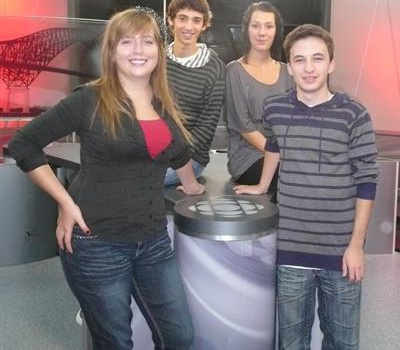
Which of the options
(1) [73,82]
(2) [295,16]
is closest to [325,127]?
(1) [73,82]

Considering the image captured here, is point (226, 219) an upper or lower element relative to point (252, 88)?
lower

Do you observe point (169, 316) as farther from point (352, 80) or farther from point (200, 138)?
point (352, 80)

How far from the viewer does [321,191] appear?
1568 millimetres

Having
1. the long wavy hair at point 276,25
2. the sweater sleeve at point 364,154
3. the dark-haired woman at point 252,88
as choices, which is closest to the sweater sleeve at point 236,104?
the dark-haired woman at point 252,88

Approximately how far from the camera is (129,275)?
1.48 metres

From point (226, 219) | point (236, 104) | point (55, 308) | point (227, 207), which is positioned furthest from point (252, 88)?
point (55, 308)

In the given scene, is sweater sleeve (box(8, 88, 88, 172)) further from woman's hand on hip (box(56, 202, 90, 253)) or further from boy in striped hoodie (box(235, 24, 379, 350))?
boy in striped hoodie (box(235, 24, 379, 350))

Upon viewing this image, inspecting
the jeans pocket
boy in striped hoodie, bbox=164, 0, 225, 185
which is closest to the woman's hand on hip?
the jeans pocket

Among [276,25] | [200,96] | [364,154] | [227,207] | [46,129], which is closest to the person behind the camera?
[46,129]

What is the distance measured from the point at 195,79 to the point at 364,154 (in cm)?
86

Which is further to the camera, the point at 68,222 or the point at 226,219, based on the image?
the point at 226,219

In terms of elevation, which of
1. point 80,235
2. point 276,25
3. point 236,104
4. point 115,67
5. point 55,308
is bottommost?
point 55,308

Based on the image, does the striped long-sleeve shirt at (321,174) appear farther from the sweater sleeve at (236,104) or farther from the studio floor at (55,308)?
the studio floor at (55,308)

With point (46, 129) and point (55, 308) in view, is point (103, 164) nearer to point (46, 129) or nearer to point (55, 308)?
point (46, 129)
